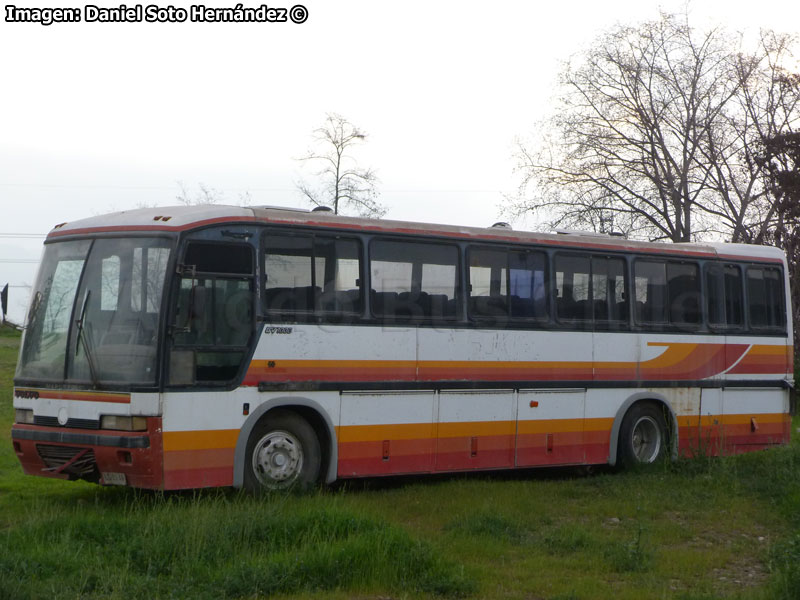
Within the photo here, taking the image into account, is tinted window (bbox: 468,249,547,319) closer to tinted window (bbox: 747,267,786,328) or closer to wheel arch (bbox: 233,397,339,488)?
wheel arch (bbox: 233,397,339,488)

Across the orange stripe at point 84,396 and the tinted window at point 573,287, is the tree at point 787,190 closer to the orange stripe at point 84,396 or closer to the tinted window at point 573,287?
the tinted window at point 573,287

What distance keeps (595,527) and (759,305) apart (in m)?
7.23

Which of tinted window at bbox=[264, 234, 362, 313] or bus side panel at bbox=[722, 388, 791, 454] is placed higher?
tinted window at bbox=[264, 234, 362, 313]

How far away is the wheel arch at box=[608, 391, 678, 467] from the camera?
15.3 meters

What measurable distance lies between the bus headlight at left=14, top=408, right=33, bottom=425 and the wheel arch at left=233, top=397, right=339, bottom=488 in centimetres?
214

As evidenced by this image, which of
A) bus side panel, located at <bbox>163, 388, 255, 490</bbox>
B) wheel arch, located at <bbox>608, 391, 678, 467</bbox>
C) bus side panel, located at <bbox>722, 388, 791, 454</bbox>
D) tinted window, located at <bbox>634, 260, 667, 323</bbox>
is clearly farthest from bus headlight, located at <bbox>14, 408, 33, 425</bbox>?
bus side panel, located at <bbox>722, 388, 791, 454</bbox>

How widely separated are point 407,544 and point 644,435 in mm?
7867

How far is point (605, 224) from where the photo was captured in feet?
124

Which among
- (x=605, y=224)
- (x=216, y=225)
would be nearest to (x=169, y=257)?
(x=216, y=225)

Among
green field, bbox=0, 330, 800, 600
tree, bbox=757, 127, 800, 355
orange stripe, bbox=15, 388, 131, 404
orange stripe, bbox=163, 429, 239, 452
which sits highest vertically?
tree, bbox=757, 127, 800, 355

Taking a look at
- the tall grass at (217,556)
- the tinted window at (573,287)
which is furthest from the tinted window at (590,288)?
the tall grass at (217,556)

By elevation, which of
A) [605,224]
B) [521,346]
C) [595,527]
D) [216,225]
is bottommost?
[595,527]

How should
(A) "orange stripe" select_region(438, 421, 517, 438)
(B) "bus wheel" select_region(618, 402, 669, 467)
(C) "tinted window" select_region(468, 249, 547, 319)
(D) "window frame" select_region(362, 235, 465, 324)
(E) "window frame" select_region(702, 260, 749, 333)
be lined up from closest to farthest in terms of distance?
1. (D) "window frame" select_region(362, 235, 465, 324)
2. (A) "orange stripe" select_region(438, 421, 517, 438)
3. (C) "tinted window" select_region(468, 249, 547, 319)
4. (B) "bus wheel" select_region(618, 402, 669, 467)
5. (E) "window frame" select_region(702, 260, 749, 333)

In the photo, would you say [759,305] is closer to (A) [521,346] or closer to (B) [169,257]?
(A) [521,346]
